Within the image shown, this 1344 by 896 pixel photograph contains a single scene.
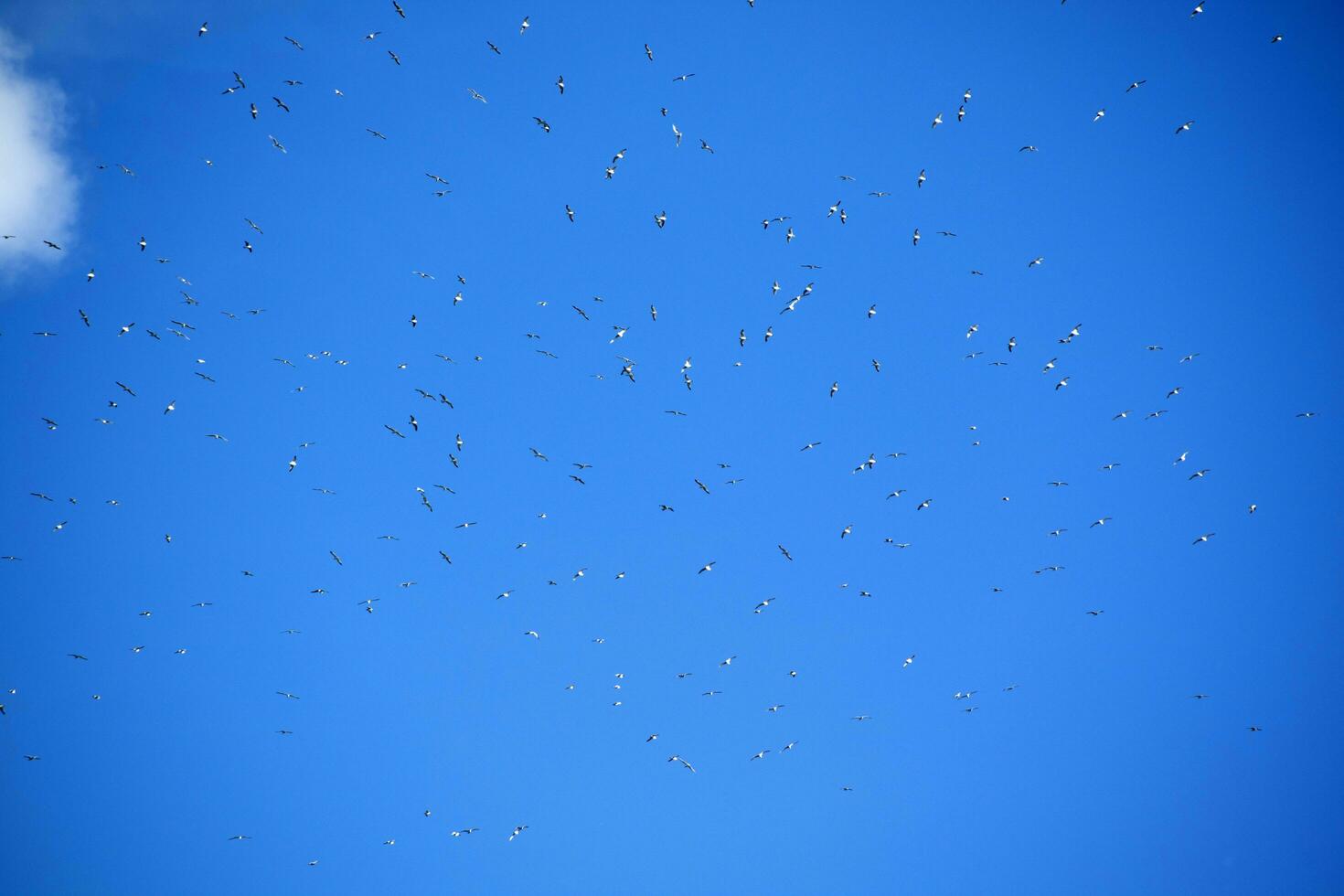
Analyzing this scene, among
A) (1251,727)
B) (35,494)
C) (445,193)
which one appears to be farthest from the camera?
(1251,727)

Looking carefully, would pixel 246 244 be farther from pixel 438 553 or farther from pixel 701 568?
pixel 701 568

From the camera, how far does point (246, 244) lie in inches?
1142

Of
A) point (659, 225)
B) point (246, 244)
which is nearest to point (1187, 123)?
point (659, 225)

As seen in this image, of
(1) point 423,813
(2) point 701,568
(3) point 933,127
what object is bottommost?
(1) point 423,813

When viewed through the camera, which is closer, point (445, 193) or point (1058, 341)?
point (445, 193)

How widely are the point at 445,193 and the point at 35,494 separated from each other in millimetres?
19537

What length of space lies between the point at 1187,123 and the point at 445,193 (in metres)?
28.6

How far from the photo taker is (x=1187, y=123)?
3114 centimetres

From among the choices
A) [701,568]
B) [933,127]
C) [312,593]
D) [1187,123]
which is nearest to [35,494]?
[312,593]

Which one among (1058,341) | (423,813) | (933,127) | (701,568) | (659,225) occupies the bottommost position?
(423,813)

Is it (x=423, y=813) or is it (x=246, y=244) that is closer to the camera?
(x=246, y=244)

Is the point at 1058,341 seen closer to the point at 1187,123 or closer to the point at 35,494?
the point at 1187,123

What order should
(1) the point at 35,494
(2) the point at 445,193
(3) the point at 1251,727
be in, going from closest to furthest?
(2) the point at 445,193, (1) the point at 35,494, (3) the point at 1251,727

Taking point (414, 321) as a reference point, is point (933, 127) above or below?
above
